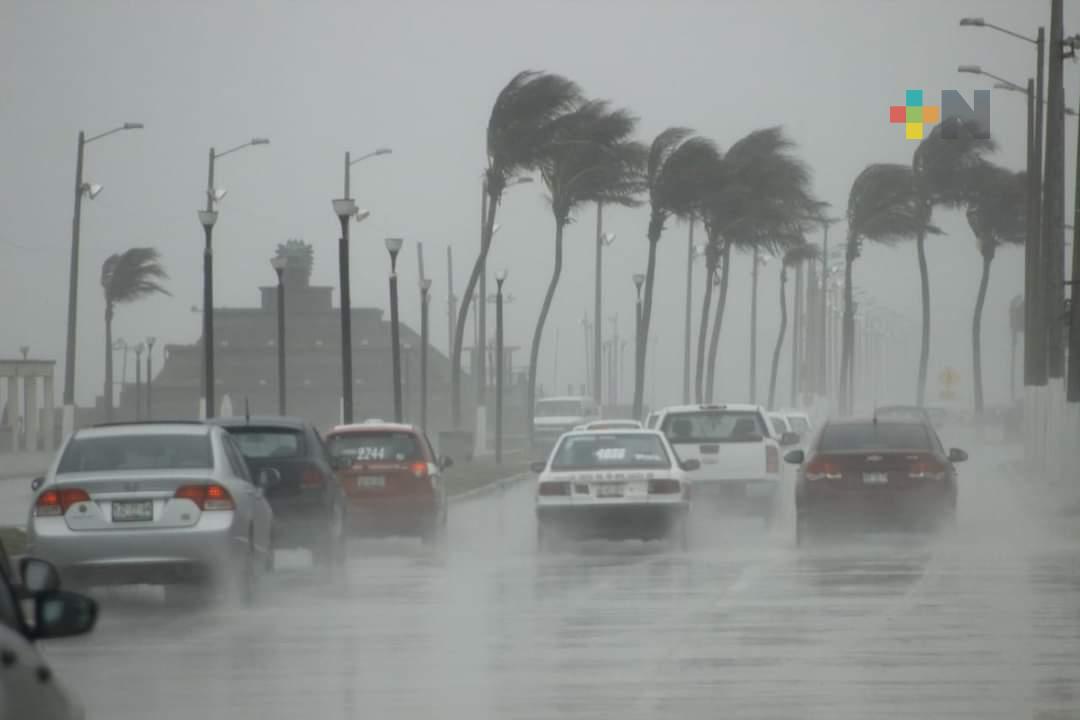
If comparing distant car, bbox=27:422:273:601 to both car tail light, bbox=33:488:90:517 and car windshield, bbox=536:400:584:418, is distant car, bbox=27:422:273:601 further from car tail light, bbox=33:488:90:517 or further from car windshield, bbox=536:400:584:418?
car windshield, bbox=536:400:584:418

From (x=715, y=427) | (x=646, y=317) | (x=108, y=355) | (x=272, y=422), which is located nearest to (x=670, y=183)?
(x=646, y=317)

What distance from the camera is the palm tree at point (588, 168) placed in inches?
3243

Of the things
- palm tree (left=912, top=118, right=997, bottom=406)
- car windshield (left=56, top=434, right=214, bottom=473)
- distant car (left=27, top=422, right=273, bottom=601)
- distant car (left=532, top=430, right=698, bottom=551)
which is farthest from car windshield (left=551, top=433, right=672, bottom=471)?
palm tree (left=912, top=118, right=997, bottom=406)

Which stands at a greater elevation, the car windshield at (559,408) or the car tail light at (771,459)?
the car tail light at (771,459)

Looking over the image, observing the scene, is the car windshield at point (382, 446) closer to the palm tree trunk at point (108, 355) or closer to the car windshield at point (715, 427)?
the car windshield at point (715, 427)

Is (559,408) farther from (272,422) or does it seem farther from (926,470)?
(272,422)

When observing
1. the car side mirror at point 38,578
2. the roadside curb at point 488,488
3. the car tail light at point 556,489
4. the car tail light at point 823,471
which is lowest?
the roadside curb at point 488,488

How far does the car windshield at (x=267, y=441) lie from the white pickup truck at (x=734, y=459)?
10.2 metres

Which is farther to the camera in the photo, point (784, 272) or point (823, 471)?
Result: point (784, 272)

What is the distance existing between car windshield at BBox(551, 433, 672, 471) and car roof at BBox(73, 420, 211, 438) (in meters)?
8.34

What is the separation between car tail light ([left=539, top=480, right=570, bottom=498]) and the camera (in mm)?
28703

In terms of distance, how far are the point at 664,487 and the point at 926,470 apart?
11.9 ft

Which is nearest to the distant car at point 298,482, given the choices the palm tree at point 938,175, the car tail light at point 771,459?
the car tail light at point 771,459

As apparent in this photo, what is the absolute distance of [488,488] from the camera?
5250cm
